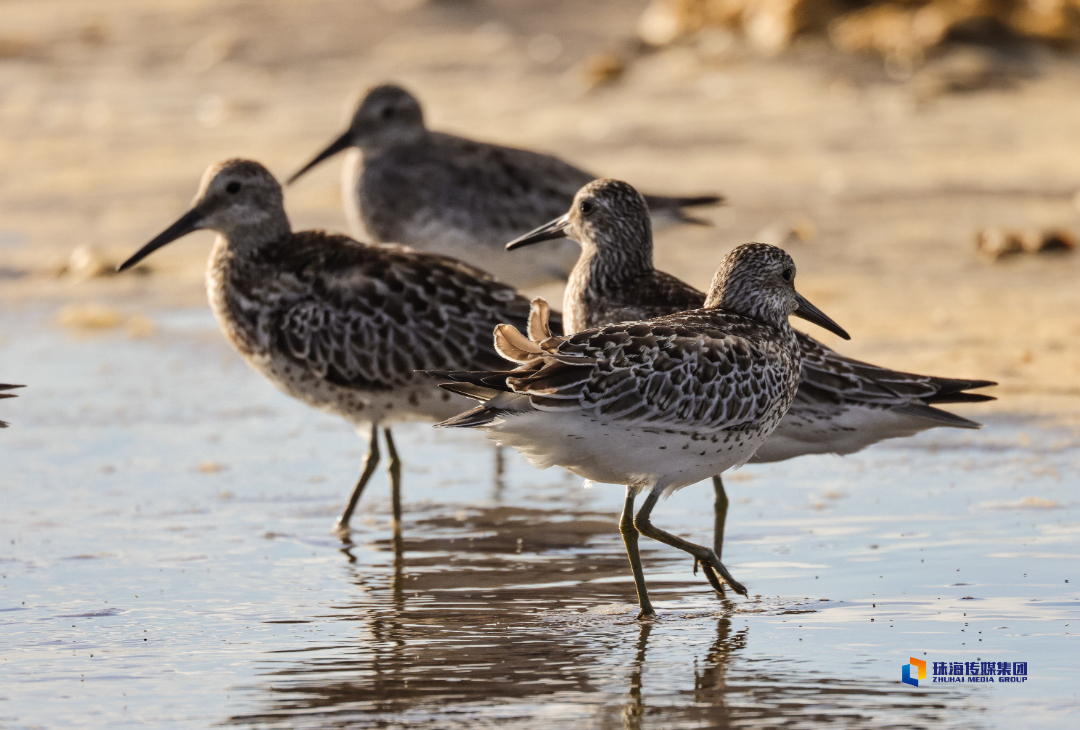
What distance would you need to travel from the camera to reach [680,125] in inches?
836

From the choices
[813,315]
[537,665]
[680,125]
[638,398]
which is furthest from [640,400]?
[680,125]

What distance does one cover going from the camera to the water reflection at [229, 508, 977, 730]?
5.77 metres

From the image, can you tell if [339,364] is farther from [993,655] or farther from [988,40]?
[988,40]

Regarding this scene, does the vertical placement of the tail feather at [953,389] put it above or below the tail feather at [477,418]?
above

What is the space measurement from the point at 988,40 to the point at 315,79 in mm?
10327

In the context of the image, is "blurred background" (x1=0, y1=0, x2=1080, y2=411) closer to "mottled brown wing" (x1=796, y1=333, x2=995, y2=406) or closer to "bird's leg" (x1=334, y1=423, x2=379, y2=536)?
"mottled brown wing" (x1=796, y1=333, x2=995, y2=406)

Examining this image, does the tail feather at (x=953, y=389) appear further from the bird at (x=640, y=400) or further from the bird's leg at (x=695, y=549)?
the bird's leg at (x=695, y=549)

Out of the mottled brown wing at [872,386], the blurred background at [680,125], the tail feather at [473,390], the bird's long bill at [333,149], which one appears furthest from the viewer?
the blurred background at [680,125]

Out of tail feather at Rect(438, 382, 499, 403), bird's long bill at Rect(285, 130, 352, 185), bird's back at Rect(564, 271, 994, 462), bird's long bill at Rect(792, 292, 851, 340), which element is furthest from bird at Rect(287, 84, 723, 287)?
A: tail feather at Rect(438, 382, 499, 403)

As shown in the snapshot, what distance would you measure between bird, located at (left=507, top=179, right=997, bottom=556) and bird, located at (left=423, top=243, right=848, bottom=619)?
2.52 ft

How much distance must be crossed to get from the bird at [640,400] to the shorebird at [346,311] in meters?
1.78

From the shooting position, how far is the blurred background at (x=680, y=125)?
535 inches

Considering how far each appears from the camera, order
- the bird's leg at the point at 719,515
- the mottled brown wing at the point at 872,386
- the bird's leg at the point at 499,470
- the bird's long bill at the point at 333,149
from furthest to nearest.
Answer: the bird's long bill at the point at 333,149, the bird's leg at the point at 499,470, the bird's leg at the point at 719,515, the mottled brown wing at the point at 872,386

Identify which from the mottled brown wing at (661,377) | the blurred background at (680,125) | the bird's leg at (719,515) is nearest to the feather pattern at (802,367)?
the bird's leg at (719,515)
